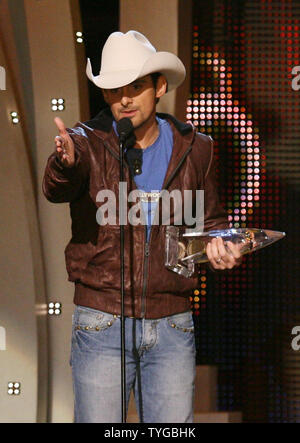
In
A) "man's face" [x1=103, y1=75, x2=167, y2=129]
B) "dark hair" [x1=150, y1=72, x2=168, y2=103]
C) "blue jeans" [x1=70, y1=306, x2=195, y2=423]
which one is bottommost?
"blue jeans" [x1=70, y1=306, x2=195, y2=423]

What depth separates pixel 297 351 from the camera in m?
4.15

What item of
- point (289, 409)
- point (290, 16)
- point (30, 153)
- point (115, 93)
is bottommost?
point (289, 409)

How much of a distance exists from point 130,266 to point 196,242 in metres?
0.24

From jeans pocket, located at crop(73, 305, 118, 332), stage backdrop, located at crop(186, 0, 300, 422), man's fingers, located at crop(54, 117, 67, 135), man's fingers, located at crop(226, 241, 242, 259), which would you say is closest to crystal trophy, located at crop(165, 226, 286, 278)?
man's fingers, located at crop(226, 241, 242, 259)

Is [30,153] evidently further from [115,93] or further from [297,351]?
[297,351]

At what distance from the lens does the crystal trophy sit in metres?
2.86

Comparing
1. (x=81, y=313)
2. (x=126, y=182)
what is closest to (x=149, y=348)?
(x=81, y=313)

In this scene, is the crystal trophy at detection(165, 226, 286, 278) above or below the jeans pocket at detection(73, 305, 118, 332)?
above

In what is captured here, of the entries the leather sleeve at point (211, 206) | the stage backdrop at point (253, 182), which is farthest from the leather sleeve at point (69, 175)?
the stage backdrop at point (253, 182)

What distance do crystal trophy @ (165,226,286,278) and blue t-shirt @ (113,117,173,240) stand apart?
0.32 ft

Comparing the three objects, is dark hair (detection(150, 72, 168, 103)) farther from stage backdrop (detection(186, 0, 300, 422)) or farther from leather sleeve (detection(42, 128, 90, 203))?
stage backdrop (detection(186, 0, 300, 422))

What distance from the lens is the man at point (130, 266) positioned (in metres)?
2.82

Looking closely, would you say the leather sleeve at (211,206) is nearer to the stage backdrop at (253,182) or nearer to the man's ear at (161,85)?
the man's ear at (161,85)

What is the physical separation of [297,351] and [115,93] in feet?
5.90
